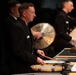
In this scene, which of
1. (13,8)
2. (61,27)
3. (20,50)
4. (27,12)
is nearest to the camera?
(20,50)

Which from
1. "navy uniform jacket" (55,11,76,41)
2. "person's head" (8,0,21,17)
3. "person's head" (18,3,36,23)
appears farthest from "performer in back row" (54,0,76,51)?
"person's head" (18,3,36,23)

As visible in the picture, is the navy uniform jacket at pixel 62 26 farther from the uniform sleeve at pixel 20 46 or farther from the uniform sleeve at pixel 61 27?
the uniform sleeve at pixel 20 46

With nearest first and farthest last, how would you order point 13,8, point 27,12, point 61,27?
point 27,12 < point 13,8 < point 61,27

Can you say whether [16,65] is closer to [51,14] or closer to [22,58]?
[22,58]

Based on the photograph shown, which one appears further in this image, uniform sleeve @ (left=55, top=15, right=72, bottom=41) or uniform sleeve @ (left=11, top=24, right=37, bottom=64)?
uniform sleeve @ (left=55, top=15, right=72, bottom=41)

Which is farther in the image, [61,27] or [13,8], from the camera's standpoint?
[61,27]

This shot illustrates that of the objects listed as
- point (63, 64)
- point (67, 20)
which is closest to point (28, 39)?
point (63, 64)

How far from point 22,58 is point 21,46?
12 cm

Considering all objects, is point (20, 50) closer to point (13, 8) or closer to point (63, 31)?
point (13, 8)

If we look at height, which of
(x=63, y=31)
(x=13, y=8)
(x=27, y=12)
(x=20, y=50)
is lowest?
(x=20, y=50)

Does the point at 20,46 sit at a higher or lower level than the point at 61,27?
lower

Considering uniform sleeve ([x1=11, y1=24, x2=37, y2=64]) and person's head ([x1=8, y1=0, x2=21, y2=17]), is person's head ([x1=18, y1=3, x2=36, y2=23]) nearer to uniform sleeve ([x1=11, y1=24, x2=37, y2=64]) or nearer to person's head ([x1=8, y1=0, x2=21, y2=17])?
uniform sleeve ([x1=11, y1=24, x2=37, y2=64])

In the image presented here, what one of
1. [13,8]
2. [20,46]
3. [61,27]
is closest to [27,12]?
[20,46]

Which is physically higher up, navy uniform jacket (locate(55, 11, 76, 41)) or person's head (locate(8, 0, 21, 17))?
person's head (locate(8, 0, 21, 17))
